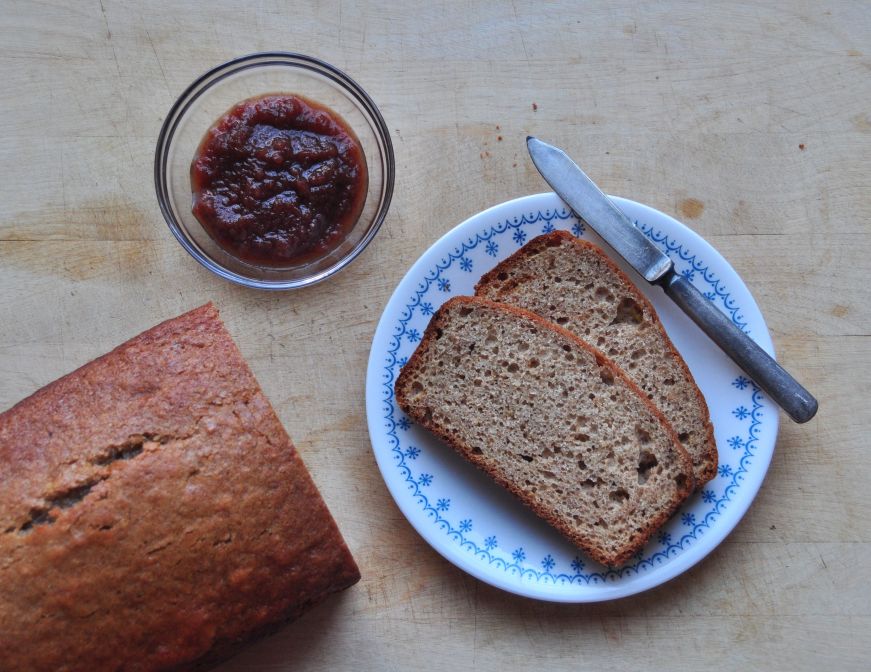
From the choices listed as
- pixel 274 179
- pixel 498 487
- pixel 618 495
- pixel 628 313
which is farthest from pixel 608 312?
pixel 274 179

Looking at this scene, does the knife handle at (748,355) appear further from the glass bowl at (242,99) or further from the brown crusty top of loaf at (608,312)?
the glass bowl at (242,99)

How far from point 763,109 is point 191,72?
84.5 inches

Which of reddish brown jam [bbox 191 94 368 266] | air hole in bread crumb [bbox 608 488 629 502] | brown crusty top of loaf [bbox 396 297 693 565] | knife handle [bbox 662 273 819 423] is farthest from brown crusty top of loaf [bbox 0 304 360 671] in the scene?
knife handle [bbox 662 273 819 423]

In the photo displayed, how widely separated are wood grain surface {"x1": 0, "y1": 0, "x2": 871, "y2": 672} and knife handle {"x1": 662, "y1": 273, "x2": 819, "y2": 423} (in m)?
0.22

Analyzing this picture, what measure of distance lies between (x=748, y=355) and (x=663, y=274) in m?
0.40

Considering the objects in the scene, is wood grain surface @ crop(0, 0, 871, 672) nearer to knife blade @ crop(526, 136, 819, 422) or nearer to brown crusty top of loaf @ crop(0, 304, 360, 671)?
knife blade @ crop(526, 136, 819, 422)

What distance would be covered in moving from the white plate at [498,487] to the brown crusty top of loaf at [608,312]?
8cm

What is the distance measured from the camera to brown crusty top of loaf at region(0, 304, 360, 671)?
2.16 metres

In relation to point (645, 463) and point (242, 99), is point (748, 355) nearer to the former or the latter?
point (645, 463)

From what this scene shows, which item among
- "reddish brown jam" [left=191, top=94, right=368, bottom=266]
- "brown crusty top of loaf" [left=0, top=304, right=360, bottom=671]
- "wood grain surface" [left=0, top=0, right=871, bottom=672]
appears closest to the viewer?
"brown crusty top of loaf" [left=0, top=304, right=360, bottom=671]

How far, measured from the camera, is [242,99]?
2.77 m

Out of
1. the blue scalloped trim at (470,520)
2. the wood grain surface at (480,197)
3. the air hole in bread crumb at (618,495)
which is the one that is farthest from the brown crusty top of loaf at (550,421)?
the wood grain surface at (480,197)

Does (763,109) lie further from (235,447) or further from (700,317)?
(235,447)

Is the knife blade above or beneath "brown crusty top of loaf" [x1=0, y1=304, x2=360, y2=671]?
above
